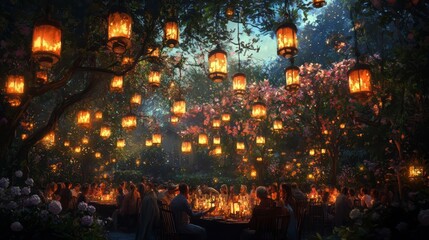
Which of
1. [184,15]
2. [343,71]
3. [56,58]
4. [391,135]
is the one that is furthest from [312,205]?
[56,58]

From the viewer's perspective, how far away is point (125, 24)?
601 cm

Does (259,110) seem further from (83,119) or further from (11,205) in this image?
(11,205)

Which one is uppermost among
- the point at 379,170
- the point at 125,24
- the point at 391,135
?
the point at 125,24

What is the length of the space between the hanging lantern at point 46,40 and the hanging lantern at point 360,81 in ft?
19.0

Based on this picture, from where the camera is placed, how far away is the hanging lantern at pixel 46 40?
17.8 feet

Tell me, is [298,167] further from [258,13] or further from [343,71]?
[258,13]

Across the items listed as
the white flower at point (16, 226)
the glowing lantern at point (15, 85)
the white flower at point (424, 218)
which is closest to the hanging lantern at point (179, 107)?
the glowing lantern at point (15, 85)

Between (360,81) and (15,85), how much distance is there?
7.86 meters

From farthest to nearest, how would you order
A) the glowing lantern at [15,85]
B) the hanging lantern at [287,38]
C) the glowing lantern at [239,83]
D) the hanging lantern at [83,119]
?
1. the hanging lantern at [83,119]
2. the glowing lantern at [239,83]
3. the glowing lantern at [15,85]
4. the hanging lantern at [287,38]

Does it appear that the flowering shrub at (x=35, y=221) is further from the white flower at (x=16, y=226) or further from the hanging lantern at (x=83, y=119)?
the hanging lantern at (x=83, y=119)

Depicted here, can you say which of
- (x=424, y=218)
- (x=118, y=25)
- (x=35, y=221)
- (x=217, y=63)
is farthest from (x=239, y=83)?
(x=424, y=218)

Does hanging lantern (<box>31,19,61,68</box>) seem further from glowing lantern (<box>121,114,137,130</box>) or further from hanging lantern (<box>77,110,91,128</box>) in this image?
glowing lantern (<box>121,114,137,130</box>)

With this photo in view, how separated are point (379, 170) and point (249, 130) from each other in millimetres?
7115

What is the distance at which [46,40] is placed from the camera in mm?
5445
